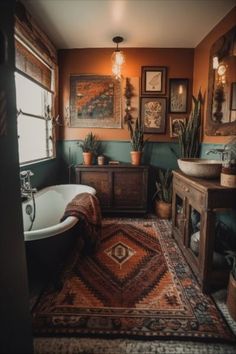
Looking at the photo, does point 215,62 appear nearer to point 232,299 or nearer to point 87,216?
point 87,216

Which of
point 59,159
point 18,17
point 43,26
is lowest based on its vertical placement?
point 59,159

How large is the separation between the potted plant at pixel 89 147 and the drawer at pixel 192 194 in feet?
4.63

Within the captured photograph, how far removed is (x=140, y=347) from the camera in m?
1.13

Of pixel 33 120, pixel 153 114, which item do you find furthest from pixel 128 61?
pixel 33 120

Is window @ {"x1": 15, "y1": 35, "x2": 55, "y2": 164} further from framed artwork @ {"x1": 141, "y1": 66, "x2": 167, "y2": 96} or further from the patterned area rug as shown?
the patterned area rug

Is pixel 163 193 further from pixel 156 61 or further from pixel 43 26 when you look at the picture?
pixel 43 26

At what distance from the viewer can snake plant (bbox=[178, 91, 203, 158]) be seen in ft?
8.71

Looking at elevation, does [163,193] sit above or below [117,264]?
above

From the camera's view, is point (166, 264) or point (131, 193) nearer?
point (166, 264)

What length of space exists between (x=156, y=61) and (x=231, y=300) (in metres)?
3.07

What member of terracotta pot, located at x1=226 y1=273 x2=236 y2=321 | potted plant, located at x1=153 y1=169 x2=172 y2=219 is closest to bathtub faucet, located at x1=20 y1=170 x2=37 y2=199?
potted plant, located at x1=153 y1=169 x2=172 y2=219

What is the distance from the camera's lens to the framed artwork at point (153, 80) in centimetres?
306

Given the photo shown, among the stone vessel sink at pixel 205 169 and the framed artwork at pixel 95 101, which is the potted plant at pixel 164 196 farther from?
the stone vessel sink at pixel 205 169

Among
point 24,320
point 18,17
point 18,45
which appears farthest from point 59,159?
point 24,320
